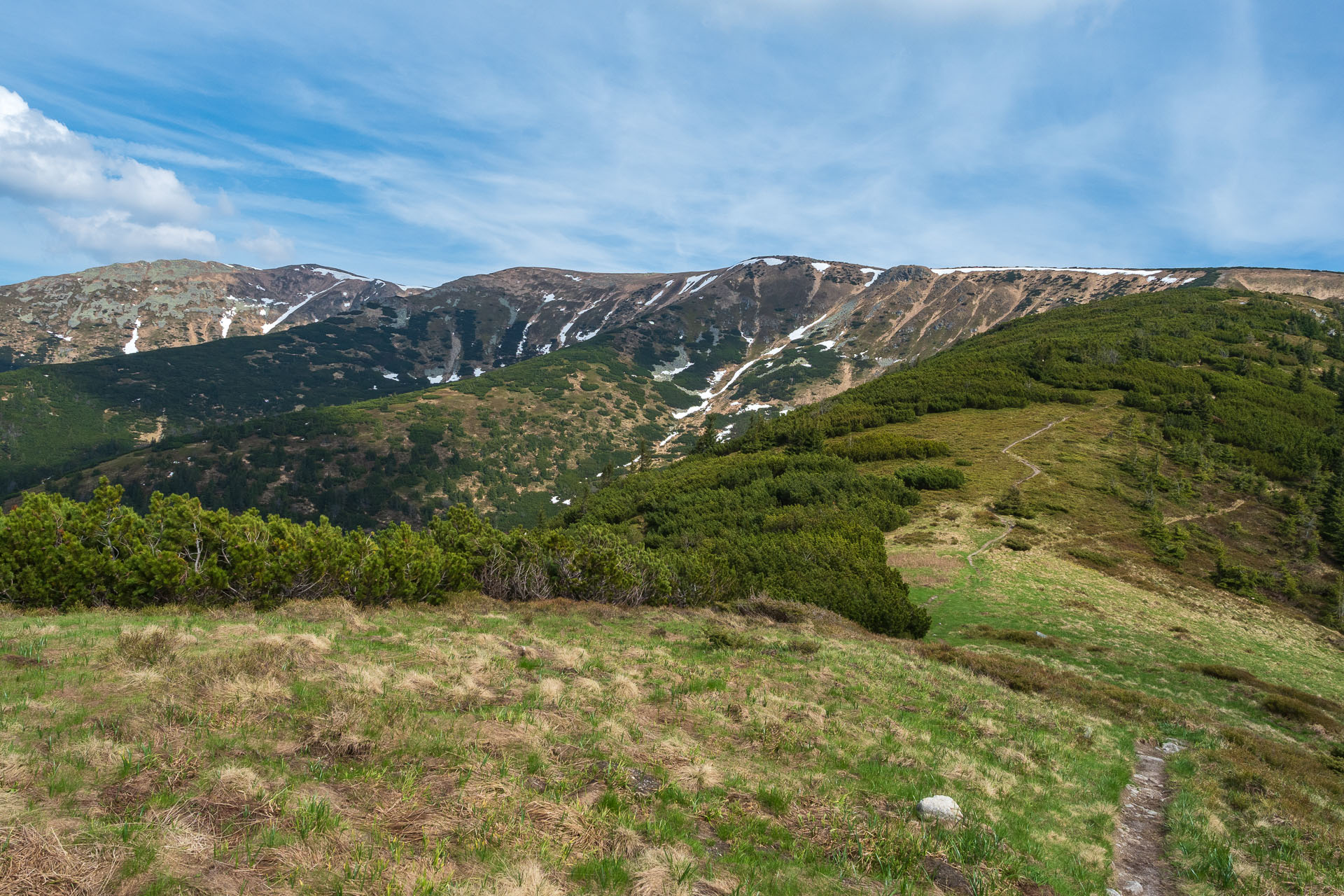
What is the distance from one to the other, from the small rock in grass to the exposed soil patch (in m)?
2.28

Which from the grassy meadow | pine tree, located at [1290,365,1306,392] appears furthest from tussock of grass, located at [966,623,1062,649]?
pine tree, located at [1290,365,1306,392]

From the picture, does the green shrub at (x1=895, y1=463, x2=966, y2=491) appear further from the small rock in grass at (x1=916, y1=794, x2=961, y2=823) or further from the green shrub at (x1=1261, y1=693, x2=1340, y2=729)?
the small rock in grass at (x1=916, y1=794, x2=961, y2=823)

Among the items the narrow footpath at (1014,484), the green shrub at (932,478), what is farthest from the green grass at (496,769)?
the green shrub at (932,478)

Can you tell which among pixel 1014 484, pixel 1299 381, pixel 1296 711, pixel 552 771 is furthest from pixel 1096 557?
pixel 1299 381

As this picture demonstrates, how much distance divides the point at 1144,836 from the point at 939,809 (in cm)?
514

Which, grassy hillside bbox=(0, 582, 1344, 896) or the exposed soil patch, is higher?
grassy hillside bbox=(0, 582, 1344, 896)

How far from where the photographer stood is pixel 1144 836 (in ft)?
37.6

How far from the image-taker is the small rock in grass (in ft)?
31.7

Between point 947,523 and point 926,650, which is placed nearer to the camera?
point 926,650

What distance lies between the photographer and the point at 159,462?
606ft

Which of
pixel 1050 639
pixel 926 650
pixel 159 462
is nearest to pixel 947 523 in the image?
pixel 1050 639

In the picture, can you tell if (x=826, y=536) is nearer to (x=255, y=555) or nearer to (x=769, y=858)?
(x=255, y=555)

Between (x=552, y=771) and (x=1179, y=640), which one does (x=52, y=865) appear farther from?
(x=1179, y=640)

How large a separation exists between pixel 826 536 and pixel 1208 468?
56.4 m
